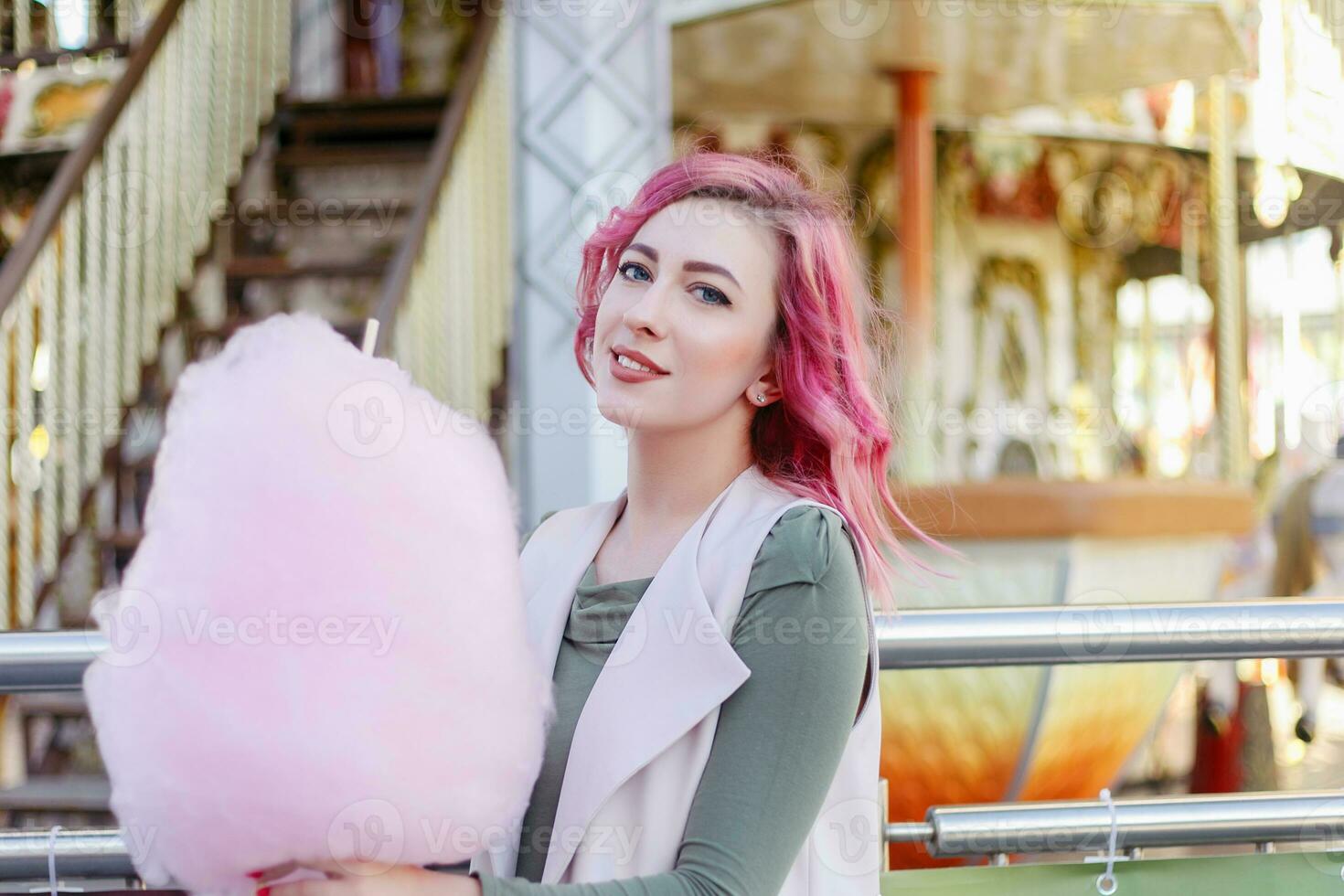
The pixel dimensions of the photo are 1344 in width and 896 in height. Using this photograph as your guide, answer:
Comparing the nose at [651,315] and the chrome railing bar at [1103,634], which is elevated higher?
the nose at [651,315]

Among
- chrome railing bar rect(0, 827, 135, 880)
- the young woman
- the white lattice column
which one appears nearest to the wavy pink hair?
the young woman

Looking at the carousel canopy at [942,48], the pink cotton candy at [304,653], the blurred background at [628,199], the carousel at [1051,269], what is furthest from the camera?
the carousel canopy at [942,48]

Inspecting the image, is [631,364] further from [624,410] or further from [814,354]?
[814,354]

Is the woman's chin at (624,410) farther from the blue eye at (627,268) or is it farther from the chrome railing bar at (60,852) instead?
the chrome railing bar at (60,852)

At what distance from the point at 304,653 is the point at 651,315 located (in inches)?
16.0

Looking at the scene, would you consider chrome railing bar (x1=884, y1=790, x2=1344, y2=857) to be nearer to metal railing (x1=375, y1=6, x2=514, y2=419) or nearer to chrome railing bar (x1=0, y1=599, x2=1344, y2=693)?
chrome railing bar (x1=0, y1=599, x2=1344, y2=693)

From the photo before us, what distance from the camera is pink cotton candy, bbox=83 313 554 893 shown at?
674mm

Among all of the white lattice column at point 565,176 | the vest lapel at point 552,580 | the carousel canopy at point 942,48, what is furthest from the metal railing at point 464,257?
the vest lapel at point 552,580

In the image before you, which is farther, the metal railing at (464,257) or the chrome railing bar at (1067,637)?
the metal railing at (464,257)

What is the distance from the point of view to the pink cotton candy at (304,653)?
67 centimetres

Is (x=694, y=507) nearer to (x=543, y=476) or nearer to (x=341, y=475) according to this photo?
(x=341, y=475)

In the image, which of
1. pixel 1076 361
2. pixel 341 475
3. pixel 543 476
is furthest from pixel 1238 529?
pixel 1076 361

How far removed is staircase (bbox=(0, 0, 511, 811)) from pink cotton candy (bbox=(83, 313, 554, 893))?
2.54m

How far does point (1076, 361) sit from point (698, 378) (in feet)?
21.4
